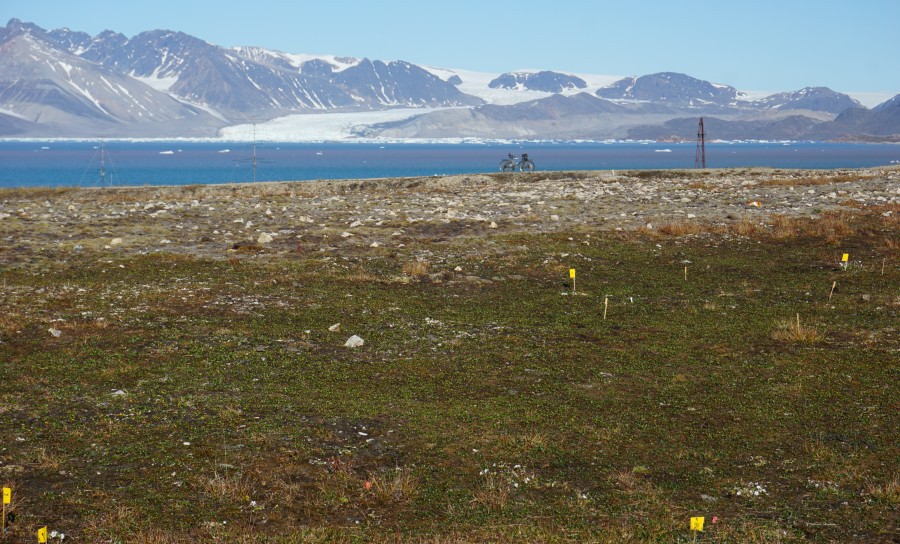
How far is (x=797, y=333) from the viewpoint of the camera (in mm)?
15062

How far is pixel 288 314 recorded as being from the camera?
16703 millimetres

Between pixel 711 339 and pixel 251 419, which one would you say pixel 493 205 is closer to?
pixel 711 339

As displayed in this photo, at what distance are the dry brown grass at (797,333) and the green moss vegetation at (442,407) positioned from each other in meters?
0.09

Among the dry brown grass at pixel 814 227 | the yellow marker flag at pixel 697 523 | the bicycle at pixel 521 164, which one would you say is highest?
the bicycle at pixel 521 164

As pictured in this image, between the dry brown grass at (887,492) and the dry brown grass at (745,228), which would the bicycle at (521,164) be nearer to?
the dry brown grass at (745,228)

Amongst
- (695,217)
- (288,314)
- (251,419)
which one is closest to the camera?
(251,419)

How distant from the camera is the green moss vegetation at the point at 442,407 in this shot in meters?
8.74

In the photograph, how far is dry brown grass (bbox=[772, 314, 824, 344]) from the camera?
15008 mm

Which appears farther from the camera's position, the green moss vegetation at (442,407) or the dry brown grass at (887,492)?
the dry brown grass at (887,492)

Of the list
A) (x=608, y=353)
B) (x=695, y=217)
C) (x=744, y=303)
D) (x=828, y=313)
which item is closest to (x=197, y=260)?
(x=608, y=353)

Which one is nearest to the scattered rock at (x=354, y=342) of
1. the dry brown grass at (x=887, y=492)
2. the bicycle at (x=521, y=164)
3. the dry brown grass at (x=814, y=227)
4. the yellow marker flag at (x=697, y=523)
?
the yellow marker flag at (x=697, y=523)

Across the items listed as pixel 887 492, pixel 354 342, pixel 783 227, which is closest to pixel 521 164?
pixel 783 227

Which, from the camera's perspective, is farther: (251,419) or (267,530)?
(251,419)

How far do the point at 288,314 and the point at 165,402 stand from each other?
5.27m
